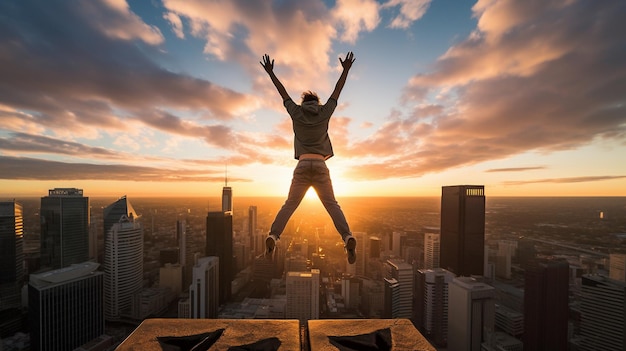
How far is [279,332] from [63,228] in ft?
228

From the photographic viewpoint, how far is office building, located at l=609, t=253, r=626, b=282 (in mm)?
39037

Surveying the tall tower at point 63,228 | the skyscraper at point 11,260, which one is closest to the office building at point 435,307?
the skyscraper at point 11,260

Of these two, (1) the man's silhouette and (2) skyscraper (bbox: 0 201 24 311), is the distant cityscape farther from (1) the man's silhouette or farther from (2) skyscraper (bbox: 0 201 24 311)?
(1) the man's silhouette

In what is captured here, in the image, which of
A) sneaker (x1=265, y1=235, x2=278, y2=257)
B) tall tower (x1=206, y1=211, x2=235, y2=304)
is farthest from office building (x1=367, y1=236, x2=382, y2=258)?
sneaker (x1=265, y1=235, x2=278, y2=257)

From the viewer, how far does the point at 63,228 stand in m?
53.3

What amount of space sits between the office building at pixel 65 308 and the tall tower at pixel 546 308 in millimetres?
56547

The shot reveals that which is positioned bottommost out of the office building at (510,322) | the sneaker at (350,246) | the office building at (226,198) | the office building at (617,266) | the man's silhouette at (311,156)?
the office building at (510,322)

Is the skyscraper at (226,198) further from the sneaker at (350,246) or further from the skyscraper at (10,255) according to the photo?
the sneaker at (350,246)

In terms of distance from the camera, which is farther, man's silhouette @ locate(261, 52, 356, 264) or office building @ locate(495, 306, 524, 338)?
office building @ locate(495, 306, 524, 338)

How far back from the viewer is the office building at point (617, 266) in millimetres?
39037

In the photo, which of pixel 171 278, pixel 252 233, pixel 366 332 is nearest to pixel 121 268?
pixel 171 278

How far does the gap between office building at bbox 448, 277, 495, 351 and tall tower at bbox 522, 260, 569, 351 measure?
16.5 feet

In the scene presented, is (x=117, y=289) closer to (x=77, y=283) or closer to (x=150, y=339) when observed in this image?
(x=77, y=283)

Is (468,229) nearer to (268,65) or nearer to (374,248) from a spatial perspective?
(374,248)
